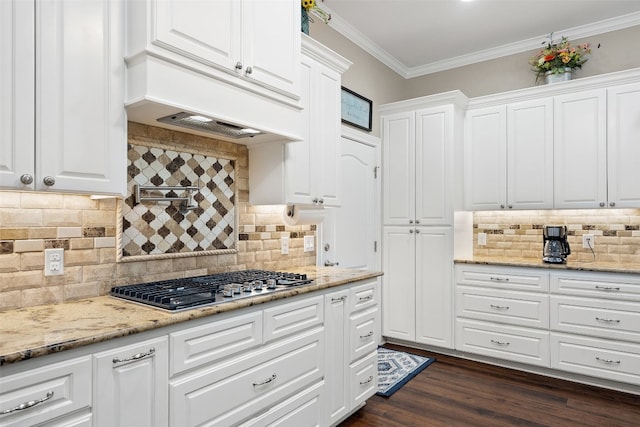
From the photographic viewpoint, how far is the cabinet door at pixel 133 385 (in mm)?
1366

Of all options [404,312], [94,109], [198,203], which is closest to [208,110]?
[94,109]

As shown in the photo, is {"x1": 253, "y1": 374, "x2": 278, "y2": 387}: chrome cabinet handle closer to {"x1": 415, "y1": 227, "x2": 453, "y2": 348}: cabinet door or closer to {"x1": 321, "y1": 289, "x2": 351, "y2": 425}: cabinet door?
{"x1": 321, "y1": 289, "x2": 351, "y2": 425}: cabinet door

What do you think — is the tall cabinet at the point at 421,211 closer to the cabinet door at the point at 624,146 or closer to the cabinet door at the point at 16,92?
the cabinet door at the point at 624,146

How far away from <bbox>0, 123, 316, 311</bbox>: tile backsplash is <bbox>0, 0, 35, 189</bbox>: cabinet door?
321mm

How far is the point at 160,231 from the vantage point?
2246mm

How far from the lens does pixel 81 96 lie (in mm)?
1609

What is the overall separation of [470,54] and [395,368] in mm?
3216

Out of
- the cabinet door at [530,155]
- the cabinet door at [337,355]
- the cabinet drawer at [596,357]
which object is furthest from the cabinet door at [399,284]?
the cabinet door at [337,355]

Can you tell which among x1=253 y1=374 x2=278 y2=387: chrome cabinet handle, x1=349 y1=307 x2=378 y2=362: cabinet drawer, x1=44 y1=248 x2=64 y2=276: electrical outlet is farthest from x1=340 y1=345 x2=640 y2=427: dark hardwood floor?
x1=44 y1=248 x2=64 y2=276: electrical outlet

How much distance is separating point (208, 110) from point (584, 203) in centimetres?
315

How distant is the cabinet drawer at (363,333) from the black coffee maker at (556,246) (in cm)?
168

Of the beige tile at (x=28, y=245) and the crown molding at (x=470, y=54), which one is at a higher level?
the crown molding at (x=470, y=54)

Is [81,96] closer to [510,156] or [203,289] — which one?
[203,289]

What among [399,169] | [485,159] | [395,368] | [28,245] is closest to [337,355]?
[395,368]
